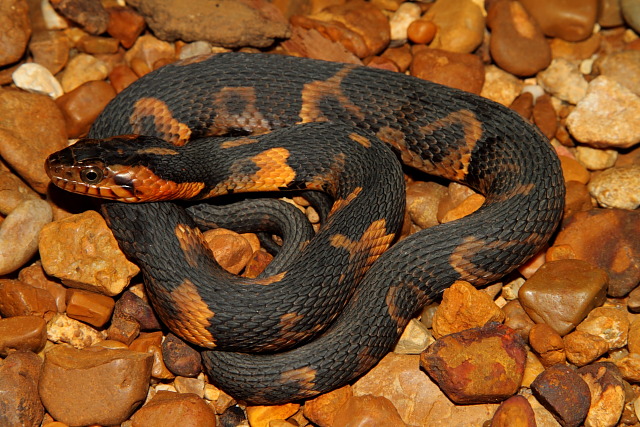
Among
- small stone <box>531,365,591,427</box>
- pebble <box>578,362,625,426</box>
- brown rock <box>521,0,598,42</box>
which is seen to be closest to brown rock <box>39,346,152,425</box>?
small stone <box>531,365,591,427</box>

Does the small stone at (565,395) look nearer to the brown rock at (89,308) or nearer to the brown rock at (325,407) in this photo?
the brown rock at (325,407)

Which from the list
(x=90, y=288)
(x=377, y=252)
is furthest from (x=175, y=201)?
(x=377, y=252)

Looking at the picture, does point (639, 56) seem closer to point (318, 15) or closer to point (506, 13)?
point (506, 13)

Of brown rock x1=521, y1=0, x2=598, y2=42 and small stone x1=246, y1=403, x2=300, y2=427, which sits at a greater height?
brown rock x1=521, y1=0, x2=598, y2=42

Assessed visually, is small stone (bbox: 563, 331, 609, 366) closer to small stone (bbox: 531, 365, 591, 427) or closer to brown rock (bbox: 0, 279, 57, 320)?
small stone (bbox: 531, 365, 591, 427)

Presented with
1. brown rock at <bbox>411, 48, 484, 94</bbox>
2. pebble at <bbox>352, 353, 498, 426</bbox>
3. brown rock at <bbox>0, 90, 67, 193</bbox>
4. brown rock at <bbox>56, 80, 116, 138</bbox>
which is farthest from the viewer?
brown rock at <bbox>411, 48, 484, 94</bbox>

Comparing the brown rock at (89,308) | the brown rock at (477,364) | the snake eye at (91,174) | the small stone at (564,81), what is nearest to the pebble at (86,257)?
the brown rock at (89,308)
